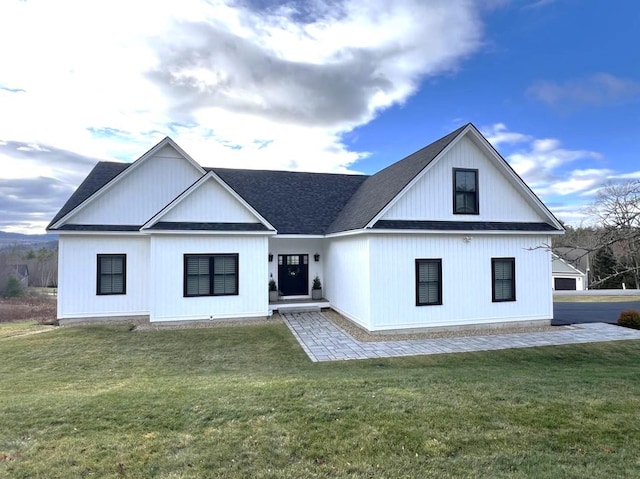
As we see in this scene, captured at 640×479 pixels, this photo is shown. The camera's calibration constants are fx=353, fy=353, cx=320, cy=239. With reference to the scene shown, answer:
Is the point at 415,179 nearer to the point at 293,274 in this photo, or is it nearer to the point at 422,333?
the point at 422,333

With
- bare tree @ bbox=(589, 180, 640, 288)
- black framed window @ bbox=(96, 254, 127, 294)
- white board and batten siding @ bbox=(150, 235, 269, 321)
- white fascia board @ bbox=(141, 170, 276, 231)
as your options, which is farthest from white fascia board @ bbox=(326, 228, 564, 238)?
black framed window @ bbox=(96, 254, 127, 294)

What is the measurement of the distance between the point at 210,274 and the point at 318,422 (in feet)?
30.7

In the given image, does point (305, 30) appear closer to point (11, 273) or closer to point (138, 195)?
point (138, 195)

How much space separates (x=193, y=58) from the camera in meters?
12.4

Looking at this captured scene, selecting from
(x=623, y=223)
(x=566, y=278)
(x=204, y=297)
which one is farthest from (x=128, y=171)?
(x=566, y=278)

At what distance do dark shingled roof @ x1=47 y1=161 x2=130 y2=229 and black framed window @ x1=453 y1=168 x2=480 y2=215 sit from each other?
45.7 ft

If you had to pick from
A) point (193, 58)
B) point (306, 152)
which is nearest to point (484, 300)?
point (193, 58)

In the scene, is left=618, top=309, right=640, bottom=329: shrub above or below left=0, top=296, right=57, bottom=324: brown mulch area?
above

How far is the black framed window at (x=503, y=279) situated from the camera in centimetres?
1248

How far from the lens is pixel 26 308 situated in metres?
25.3

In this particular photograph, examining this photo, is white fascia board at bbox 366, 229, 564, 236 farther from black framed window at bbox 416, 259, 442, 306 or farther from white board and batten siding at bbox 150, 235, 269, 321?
white board and batten siding at bbox 150, 235, 269, 321

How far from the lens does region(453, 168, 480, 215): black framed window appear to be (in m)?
12.3

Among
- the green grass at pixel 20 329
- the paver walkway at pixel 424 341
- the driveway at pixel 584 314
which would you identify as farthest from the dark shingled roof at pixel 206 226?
the driveway at pixel 584 314

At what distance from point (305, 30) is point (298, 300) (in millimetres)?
10843
